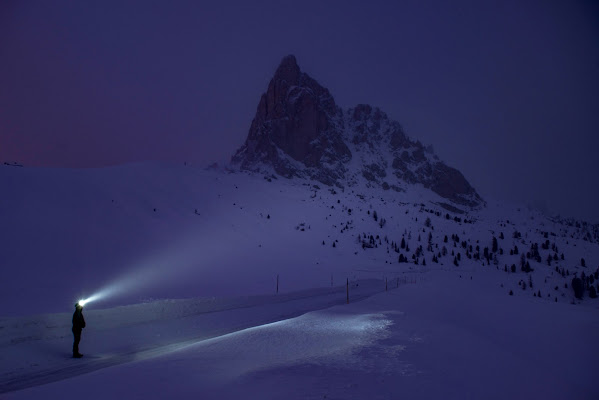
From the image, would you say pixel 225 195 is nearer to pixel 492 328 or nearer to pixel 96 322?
pixel 96 322

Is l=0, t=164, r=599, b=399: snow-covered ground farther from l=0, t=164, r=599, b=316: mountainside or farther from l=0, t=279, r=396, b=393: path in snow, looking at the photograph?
l=0, t=164, r=599, b=316: mountainside

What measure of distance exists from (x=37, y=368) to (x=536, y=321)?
2150cm

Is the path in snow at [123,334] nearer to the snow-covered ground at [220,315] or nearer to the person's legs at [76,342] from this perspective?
the snow-covered ground at [220,315]

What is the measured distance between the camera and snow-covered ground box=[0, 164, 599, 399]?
7.66 metres

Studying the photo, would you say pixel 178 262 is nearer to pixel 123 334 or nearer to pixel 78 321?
pixel 123 334

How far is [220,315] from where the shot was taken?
741 inches

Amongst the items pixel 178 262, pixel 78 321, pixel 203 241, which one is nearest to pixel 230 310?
pixel 78 321

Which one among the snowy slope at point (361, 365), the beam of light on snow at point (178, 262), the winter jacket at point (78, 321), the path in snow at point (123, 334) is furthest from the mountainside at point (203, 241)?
the snowy slope at point (361, 365)

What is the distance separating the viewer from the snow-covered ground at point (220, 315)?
25.1ft

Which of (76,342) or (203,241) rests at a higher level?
(203,241)

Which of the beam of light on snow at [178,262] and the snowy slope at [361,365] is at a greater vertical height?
the beam of light on snow at [178,262]

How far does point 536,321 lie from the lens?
17188 mm

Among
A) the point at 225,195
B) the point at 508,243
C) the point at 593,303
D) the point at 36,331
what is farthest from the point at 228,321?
the point at 508,243

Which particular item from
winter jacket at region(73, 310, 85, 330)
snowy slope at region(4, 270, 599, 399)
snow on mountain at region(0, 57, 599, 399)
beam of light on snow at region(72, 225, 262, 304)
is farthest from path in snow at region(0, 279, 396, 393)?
beam of light on snow at region(72, 225, 262, 304)
